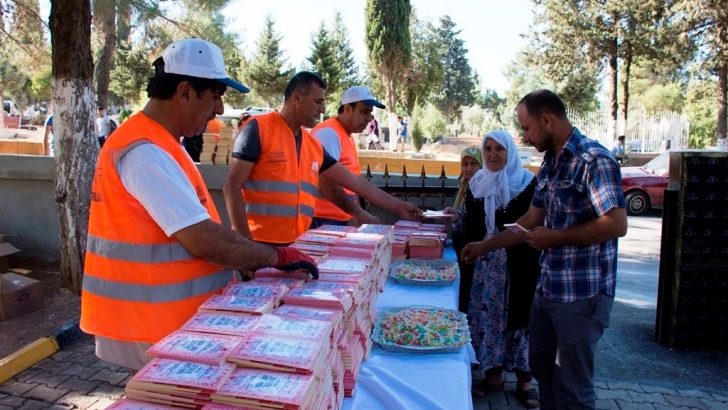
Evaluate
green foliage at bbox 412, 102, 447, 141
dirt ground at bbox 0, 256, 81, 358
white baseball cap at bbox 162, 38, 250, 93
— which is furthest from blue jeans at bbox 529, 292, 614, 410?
green foliage at bbox 412, 102, 447, 141

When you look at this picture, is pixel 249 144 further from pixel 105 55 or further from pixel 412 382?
pixel 105 55

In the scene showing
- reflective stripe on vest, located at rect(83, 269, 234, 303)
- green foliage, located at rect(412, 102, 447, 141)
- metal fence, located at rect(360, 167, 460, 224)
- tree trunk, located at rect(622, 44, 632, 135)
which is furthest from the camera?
green foliage, located at rect(412, 102, 447, 141)

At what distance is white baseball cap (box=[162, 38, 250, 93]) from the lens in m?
1.67

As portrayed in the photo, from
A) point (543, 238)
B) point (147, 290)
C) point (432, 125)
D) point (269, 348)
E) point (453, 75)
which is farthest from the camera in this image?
point (453, 75)

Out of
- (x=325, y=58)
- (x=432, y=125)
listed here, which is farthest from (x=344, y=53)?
(x=432, y=125)

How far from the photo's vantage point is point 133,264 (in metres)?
1.61

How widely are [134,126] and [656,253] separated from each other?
29.8 feet

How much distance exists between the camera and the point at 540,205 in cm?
288

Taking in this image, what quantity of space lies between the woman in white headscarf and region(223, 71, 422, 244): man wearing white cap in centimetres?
124

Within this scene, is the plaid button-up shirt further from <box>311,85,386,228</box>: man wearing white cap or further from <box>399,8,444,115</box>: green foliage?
<box>399,8,444,115</box>: green foliage

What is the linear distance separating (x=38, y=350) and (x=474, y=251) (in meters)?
3.51

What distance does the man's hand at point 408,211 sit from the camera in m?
3.67

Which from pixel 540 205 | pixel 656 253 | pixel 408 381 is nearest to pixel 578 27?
pixel 656 253

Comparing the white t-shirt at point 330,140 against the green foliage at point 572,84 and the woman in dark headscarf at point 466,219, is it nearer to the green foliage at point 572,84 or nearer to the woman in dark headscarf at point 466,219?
the woman in dark headscarf at point 466,219
